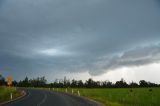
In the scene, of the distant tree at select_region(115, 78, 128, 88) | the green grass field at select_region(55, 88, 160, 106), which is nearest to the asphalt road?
the green grass field at select_region(55, 88, 160, 106)

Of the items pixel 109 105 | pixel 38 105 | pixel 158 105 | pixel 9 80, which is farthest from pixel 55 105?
pixel 9 80

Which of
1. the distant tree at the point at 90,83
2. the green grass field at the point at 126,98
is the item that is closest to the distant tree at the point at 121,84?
the distant tree at the point at 90,83

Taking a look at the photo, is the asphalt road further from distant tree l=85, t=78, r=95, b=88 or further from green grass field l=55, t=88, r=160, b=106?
distant tree l=85, t=78, r=95, b=88

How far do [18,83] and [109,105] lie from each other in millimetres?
124190

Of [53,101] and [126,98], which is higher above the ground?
[126,98]

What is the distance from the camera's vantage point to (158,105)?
3772cm

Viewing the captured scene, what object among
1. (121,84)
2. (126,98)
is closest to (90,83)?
(121,84)

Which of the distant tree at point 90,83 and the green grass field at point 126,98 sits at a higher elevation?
the distant tree at point 90,83

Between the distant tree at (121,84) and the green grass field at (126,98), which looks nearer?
the green grass field at (126,98)

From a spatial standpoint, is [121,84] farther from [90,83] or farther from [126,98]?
[126,98]

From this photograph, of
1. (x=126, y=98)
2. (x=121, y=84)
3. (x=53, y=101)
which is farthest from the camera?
(x=121, y=84)

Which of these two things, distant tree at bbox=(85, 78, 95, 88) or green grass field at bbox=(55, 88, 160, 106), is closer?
green grass field at bbox=(55, 88, 160, 106)

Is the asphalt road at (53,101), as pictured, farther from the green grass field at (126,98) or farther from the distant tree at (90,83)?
the distant tree at (90,83)

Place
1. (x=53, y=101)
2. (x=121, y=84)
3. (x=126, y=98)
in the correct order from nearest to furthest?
(x=53, y=101)
(x=126, y=98)
(x=121, y=84)
